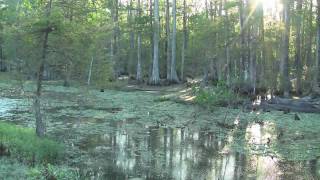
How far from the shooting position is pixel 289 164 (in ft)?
34.5

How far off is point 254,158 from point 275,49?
84.5 ft

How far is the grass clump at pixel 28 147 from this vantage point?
30.8ft

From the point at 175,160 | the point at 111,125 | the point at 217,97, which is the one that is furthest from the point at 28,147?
the point at 217,97

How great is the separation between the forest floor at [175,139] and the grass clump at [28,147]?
0.36 meters

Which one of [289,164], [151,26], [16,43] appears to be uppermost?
Result: [151,26]

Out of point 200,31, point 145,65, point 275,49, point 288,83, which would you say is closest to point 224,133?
point 288,83

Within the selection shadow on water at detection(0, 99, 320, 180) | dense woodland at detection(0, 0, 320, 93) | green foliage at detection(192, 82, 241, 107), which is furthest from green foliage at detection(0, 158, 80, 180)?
green foliage at detection(192, 82, 241, 107)

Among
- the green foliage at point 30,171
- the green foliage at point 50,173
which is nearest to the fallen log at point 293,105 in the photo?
the green foliage at point 50,173

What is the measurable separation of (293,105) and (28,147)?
45.7 feet

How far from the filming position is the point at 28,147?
9.66 m

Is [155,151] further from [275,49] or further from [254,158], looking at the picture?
[275,49]

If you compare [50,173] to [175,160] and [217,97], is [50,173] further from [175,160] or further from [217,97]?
[217,97]

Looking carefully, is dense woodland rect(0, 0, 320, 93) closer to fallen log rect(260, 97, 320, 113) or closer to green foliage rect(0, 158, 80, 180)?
fallen log rect(260, 97, 320, 113)

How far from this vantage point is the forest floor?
983cm
